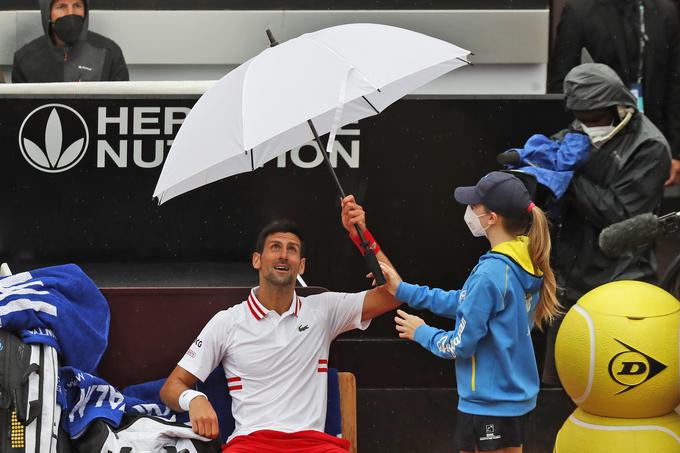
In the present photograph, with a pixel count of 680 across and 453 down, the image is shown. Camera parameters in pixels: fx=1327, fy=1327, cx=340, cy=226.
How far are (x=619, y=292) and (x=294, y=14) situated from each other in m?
5.18

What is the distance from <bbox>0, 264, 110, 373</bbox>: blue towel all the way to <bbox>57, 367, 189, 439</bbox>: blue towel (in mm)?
116

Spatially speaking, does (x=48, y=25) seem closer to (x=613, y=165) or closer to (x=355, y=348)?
(x=355, y=348)

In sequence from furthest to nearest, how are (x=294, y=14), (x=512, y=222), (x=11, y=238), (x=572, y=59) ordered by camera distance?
(x=294, y=14) < (x=572, y=59) < (x=11, y=238) < (x=512, y=222)

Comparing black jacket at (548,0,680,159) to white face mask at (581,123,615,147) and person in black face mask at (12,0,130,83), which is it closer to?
white face mask at (581,123,615,147)

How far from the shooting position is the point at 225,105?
16.9 ft

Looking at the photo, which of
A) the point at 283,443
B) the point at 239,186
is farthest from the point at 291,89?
the point at 239,186

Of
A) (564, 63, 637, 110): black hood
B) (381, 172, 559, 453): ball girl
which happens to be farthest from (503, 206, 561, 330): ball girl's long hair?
(564, 63, 637, 110): black hood

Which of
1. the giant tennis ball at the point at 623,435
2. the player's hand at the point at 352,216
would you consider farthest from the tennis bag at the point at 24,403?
the giant tennis ball at the point at 623,435

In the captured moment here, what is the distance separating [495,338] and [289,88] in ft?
4.12

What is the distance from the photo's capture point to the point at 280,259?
5.75 m

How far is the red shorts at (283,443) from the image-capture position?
5.45 m

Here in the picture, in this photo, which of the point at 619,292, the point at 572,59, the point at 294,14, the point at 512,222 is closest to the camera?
the point at 619,292

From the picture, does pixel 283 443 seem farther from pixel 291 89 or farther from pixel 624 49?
pixel 624 49

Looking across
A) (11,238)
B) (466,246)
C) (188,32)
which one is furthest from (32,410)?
(188,32)
